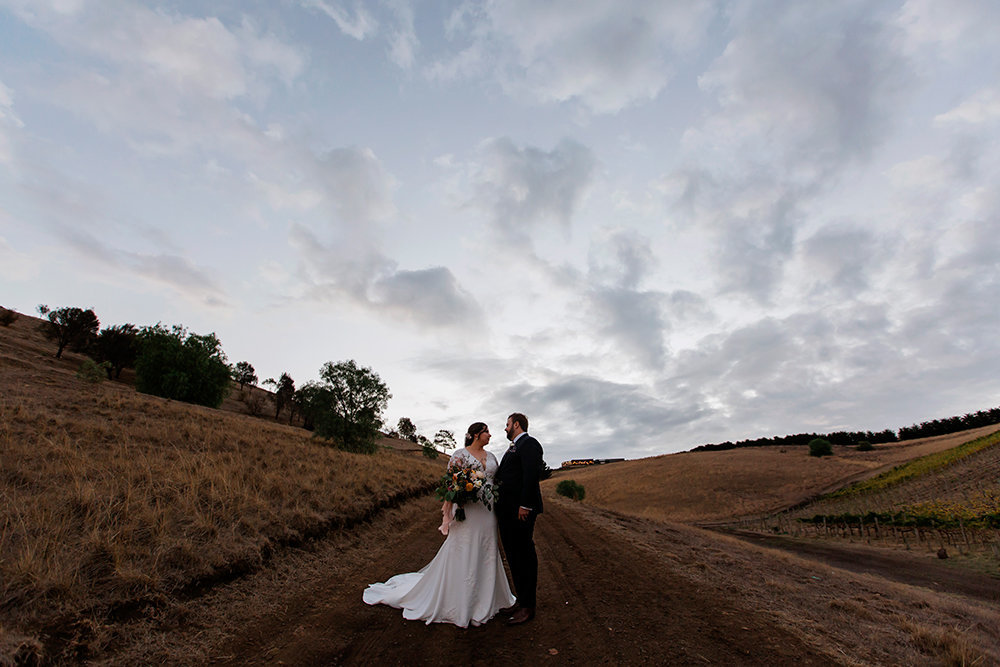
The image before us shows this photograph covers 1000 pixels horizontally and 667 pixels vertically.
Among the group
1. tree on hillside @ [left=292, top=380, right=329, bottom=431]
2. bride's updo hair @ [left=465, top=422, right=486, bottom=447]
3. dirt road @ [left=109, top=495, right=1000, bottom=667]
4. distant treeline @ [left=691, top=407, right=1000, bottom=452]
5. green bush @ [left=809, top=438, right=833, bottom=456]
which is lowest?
dirt road @ [left=109, top=495, right=1000, bottom=667]

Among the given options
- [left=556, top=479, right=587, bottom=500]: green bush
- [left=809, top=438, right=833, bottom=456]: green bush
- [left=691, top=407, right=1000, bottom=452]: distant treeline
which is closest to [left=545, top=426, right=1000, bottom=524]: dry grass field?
[left=556, top=479, right=587, bottom=500]: green bush

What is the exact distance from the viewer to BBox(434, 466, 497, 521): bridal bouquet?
252 inches

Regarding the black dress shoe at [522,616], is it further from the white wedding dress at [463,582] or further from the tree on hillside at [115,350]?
the tree on hillside at [115,350]

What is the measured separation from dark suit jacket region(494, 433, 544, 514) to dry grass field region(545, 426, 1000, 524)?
49457mm

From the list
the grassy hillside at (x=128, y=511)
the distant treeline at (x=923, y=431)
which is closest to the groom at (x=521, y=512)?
the grassy hillside at (x=128, y=511)

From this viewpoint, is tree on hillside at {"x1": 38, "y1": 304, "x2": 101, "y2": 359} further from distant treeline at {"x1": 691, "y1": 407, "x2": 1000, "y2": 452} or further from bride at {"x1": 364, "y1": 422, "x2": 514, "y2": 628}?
distant treeline at {"x1": 691, "y1": 407, "x2": 1000, "y2": 452}

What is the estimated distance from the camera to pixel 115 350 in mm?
68062

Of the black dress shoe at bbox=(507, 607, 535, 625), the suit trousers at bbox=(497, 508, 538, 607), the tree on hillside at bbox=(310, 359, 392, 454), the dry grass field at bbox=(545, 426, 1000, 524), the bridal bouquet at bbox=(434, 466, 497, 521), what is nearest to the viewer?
the black dress shoe at bbox=(507, 607, 535, 625)

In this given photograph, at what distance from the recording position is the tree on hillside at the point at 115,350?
67688 mm

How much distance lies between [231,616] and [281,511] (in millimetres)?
4130

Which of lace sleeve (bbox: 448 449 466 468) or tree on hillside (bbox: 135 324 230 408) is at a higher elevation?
tree on hillside (bbox: 135 324 230 408)

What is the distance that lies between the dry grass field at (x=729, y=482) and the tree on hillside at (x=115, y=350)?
76.5m

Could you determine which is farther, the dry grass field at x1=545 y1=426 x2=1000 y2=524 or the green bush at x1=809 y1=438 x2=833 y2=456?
the green bush at x1=809 y1=438 x2=833 y2=456

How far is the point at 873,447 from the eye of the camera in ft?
305
